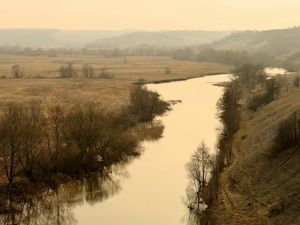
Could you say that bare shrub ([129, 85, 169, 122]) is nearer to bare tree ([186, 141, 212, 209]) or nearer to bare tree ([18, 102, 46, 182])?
bare tree ([18, 102, 46, 182])

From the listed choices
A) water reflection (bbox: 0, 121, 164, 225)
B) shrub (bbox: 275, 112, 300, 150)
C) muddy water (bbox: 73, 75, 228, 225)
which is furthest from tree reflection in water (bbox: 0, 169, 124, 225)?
shrub (bbox: 275, 112, 300, 150)

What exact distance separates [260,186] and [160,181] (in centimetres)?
973

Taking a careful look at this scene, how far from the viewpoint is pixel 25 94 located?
9519 centimetres

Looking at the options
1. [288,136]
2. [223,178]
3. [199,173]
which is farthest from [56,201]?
[288,136]

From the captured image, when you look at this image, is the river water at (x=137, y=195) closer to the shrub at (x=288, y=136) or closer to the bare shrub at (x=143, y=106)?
the shrub at (x=288, y=136)

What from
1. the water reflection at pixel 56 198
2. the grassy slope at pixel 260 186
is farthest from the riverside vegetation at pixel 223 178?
the water reflection at pixel 56 198

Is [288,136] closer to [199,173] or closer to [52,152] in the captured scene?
[199,173]

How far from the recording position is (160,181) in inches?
1652

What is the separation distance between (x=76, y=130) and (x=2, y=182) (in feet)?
29.6

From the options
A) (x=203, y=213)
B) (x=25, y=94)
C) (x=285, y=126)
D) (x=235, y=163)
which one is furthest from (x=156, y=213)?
(x=25, y=94)

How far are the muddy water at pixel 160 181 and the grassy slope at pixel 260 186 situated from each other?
3703mm

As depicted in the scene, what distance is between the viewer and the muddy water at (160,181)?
34.2 m

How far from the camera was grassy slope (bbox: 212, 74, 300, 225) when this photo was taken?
3104cm

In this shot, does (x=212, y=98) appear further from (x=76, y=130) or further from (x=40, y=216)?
(x=40, y=216)
